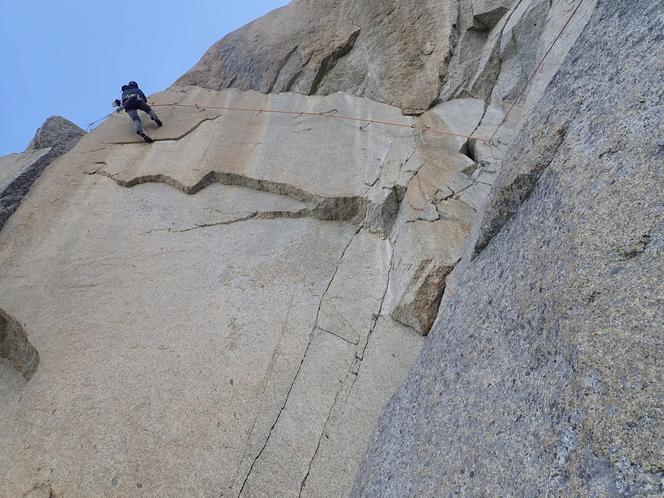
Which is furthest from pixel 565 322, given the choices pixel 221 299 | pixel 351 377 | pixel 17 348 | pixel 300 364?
pixel 17 348

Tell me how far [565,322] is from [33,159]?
27.2 ft

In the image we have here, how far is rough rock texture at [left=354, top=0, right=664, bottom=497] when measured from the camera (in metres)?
1.76

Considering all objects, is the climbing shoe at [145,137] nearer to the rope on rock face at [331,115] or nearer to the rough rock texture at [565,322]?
the rope on rock face at [331,115]

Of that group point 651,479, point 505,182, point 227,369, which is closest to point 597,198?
point 505,182

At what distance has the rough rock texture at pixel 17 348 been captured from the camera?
4496mm

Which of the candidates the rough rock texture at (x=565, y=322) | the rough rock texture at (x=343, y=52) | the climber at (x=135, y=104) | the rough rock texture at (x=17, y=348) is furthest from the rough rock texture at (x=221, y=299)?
the rough rock texture at (x=343, y=52)

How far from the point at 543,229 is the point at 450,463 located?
149cm

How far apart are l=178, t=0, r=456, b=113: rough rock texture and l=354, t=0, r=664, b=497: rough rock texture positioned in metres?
4.84

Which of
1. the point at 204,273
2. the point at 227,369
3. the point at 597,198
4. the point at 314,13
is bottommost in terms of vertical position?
the point at 227,369

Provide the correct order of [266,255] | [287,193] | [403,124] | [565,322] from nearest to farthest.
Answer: [565,322], [266,255], [287,193], [403,124]

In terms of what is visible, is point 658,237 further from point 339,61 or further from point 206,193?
point 339,61

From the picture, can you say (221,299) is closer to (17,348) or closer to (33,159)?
(17,348)

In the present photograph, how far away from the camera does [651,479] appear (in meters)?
1.51

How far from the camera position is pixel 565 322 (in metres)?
2.19
